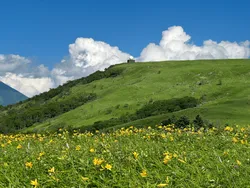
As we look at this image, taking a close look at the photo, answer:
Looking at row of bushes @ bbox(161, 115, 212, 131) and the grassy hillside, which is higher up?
the grassy hillside

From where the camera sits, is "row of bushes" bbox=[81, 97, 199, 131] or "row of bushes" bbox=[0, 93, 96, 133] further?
"row of bushes" bbox=[0, 93, 96, 133]

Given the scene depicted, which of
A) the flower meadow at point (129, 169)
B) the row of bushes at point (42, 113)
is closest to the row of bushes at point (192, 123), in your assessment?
the flower meadow at point (129, 169)

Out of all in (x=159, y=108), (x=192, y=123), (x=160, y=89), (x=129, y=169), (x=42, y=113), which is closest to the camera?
(x=129, y=169)

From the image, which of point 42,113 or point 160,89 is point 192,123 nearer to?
point 160,89

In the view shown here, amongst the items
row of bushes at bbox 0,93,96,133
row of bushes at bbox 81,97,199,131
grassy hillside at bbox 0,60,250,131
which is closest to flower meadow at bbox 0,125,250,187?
grassy hillside at bbox 0,60,250,131

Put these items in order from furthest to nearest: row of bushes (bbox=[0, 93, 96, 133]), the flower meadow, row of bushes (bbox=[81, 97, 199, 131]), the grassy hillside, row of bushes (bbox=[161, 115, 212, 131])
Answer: row of bushes (bbox=[0, 93, 96, 133])
the grassy hillside
row of bushes (bbox=[81, 97, 199, 131])
row of bushes (bbox=[161, 115, 212, 131])
the flower meadow

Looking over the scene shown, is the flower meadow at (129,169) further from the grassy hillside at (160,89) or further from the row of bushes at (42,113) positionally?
the row of bushes at (42,113)

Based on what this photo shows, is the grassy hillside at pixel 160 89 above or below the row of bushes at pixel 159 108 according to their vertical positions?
above

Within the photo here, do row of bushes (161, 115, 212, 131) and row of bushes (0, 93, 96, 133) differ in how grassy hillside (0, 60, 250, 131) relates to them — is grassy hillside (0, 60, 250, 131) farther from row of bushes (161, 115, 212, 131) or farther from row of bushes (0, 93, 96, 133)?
row of bushes (161, 115, 212, 131)

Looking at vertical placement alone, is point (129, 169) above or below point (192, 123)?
below

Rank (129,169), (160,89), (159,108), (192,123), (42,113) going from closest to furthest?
(129,169) < (192,123) < (159,108) < (160,89) < (42,113)

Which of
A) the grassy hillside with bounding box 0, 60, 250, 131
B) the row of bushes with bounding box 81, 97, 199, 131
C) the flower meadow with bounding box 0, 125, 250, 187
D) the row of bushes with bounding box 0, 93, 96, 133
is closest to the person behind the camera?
the flower meadow with bounding box 0, 125, 250, 187

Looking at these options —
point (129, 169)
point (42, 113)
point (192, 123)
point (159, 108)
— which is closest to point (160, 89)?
point (159, 108)

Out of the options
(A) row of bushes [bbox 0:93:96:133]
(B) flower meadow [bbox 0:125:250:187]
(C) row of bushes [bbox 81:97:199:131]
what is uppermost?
(A) row of bushes [bbox 0:93:96:133]
